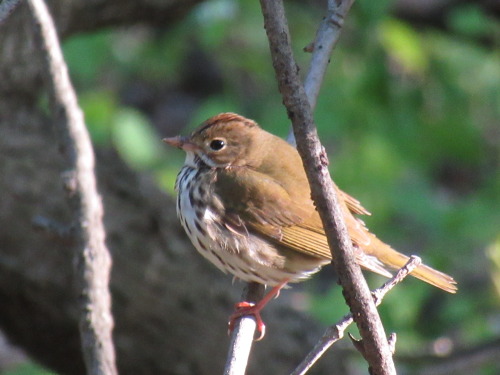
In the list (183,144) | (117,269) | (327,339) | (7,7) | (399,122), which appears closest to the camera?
(7,7)

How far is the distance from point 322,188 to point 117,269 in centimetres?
283

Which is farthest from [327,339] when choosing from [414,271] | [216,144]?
[216,144]

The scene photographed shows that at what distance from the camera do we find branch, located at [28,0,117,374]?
3.03 m

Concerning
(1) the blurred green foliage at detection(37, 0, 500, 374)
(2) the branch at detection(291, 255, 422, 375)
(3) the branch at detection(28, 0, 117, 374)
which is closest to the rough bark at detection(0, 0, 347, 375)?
(1) the blurred green foliage at detection(37, 0, 500, 374)

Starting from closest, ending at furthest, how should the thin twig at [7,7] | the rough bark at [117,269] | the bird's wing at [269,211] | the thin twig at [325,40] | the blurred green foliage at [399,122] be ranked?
the thin twig at [7,7] → the thin twig at [325,40] → the bird's wing at [269,211] → the rough bark at [117,269] → the blurred green foliage at [399,122]

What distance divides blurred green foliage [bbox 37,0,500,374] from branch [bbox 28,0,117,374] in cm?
197

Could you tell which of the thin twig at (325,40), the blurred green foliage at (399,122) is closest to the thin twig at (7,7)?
the thin twig at (325,40)

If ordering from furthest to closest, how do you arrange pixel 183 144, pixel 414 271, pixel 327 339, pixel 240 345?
pixel 183 144, pixel 414 271, pixel 240 345, pixel 327 339

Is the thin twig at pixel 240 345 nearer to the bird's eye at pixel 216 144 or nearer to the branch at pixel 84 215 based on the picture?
the branch at pixel 84 215

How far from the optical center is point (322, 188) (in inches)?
82.4

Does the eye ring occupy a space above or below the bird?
above

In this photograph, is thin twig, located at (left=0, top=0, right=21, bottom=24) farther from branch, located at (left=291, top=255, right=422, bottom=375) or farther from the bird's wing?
the bird's wing

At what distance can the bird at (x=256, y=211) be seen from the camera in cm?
372

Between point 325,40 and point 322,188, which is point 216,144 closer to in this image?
point 325,40
